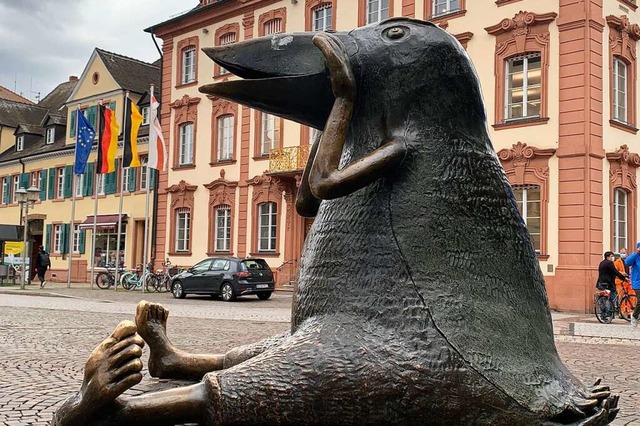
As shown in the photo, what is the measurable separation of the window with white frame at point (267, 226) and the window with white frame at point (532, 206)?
9.29 m

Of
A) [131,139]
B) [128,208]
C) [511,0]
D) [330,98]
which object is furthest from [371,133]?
[128,208]

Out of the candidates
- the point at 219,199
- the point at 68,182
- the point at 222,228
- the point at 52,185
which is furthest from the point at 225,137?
the point at 52,185

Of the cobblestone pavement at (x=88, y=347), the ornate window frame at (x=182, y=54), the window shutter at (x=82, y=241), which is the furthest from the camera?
the window shutter at (x=82, y=241)

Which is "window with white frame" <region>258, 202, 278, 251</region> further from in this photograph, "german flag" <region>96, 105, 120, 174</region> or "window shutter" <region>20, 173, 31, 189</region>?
"window shutter" <region>20, 173, 31, 189</region>

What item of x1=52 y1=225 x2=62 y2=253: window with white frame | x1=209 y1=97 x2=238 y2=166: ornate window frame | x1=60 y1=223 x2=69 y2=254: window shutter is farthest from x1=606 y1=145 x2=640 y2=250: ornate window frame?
x1=52 y1=225 x2=62 y2=253: window with white frame

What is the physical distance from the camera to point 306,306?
2303mm

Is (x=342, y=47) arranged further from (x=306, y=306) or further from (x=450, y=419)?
(x=450, y=419)

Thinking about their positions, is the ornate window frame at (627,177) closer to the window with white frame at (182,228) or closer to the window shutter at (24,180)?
the window with white frame at (182,228)

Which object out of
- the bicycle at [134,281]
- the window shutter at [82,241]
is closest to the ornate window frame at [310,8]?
the bicycle at [134,281]

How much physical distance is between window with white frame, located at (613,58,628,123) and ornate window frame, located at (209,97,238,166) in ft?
42.5

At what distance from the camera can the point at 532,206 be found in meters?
18.0

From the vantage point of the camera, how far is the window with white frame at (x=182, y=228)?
27.6 m

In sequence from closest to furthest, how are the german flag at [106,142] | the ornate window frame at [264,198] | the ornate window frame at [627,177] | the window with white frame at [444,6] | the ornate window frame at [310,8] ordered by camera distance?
the ornate window frame at [627,177], the window with white frame at [444,6], the german flag at [106,142], the ornate window frame at [310,8], the ornate window frame at [264,198]

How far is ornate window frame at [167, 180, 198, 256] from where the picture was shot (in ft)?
89.8
